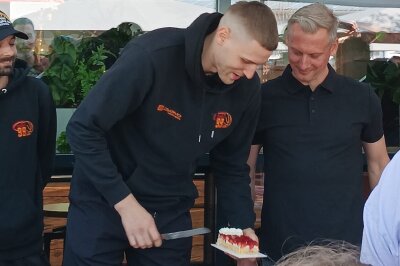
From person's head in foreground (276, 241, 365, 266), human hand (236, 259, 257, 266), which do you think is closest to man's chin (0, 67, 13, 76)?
human hand (236, 259, 257, 266)

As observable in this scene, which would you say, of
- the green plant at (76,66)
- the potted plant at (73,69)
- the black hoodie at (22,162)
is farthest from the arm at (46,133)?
the green plant at (76,66)

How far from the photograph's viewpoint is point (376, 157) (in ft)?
10.2

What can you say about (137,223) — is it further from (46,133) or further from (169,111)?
(46,133)

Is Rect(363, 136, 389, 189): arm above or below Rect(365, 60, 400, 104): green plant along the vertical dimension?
below

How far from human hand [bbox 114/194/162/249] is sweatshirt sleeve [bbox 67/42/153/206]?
31mm

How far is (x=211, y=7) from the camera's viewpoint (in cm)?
582

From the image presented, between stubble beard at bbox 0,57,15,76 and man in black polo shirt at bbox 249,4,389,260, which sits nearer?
man in black polo shirt at bbox 249,4,389,260

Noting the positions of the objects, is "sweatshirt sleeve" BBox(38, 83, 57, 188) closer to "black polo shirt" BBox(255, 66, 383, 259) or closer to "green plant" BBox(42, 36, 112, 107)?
"green plant" BBox(42, 36, 112, 107)

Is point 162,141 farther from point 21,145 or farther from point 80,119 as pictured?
point 21,145

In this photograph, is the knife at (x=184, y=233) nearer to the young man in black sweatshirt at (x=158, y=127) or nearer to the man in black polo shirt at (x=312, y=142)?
the young man in black sweatshirt at (x=158, y=127)

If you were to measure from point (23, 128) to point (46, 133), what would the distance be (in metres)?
0.20

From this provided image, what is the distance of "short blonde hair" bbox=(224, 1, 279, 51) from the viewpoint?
2385mm

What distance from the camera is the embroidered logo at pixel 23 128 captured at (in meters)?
3.05

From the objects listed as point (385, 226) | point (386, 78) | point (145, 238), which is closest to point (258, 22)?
point (145, 238)
